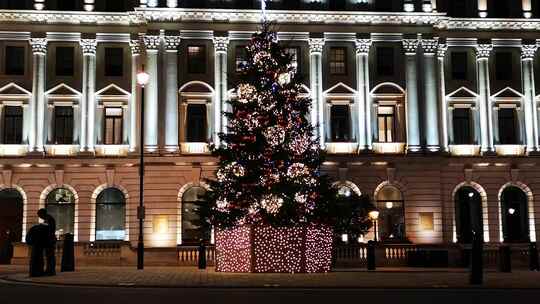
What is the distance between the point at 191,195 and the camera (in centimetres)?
5212

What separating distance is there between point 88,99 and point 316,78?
→ 1428cm

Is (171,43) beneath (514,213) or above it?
above

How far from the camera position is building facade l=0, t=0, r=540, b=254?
51.7 m

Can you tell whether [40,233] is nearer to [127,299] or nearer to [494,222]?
[127,299]

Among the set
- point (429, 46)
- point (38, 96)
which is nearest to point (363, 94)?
point (429, 46)

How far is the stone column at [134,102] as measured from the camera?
172 feet

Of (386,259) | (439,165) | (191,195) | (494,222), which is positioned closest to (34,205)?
(191,195)

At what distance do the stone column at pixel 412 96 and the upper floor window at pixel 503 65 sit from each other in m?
6.03

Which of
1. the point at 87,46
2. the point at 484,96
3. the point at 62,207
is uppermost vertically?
the point at 87,46

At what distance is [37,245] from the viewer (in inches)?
1109

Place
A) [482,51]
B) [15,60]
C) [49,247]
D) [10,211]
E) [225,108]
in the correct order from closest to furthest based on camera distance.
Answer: [49,247] < [10,211] < [225,108] < [15,60] < [482,51]

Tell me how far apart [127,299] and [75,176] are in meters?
33.6

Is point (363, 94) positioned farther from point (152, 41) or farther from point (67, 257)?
point (67, 257)

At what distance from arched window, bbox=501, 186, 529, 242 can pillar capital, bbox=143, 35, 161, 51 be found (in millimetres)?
24094
